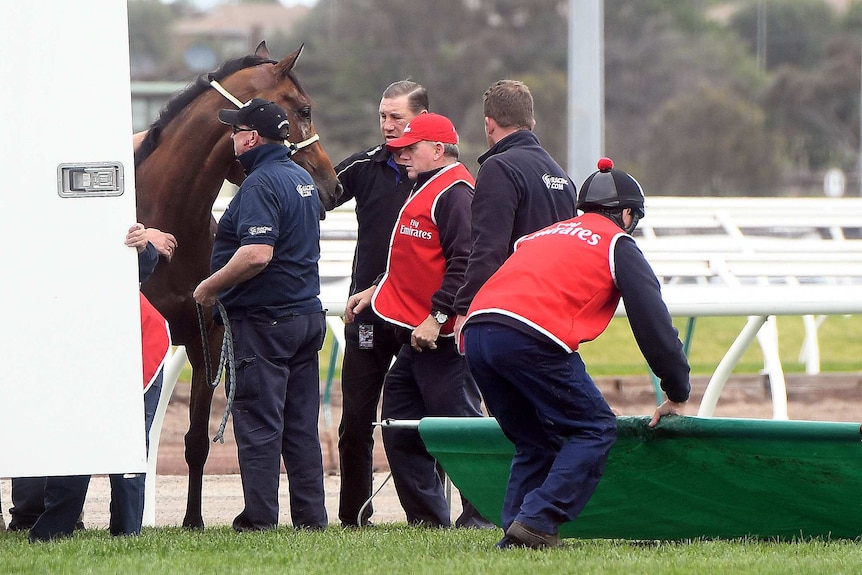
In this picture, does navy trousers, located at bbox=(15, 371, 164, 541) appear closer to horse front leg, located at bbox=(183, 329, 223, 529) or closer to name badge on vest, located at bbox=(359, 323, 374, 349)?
horse front leg, located at bbox=(183, 329, 223, 529)

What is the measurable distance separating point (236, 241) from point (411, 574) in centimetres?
206

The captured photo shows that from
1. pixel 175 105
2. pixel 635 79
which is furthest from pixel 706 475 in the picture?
pixel 635 79

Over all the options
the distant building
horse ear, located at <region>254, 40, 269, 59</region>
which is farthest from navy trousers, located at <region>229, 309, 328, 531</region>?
the distant building

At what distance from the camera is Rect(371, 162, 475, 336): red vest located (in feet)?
19.7

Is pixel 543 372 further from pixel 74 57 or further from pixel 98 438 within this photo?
pixel 74 57

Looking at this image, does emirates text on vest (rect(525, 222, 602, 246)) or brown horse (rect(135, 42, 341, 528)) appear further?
brown horse (rect(135, 42, 341, 528))

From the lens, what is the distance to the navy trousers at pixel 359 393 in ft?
20.4

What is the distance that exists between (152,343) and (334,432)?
4.55 m

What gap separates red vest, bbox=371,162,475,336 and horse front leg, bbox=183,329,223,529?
0.95 m

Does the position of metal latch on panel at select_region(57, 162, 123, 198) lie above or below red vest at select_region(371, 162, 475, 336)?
above

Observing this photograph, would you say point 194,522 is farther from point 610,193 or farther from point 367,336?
point 610,193

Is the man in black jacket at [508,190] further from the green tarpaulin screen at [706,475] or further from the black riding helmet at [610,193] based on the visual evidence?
the black riding helmet at [610,193]

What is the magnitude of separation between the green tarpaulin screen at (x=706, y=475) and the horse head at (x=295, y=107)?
4.89 ft

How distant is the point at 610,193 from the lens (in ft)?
16.0
